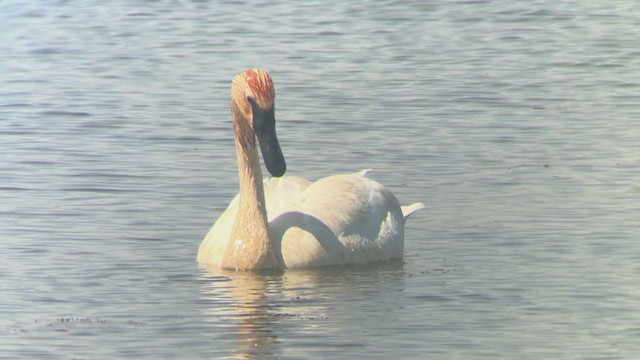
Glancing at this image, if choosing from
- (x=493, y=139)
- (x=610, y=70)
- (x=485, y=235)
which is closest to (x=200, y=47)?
(x=610, y=70)

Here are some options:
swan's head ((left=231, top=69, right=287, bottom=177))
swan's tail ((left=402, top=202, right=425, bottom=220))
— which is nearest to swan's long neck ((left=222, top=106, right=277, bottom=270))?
swan's head ((left=231, top=69, right=287, bottom=177))

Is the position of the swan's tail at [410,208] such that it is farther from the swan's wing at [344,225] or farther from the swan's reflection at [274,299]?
the swan's reflection at [274,299]

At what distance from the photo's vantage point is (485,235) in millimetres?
16062

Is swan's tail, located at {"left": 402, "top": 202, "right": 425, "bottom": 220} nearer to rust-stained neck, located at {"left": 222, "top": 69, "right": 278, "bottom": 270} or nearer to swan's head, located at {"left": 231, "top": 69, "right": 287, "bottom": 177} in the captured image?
rust-stained neck, located at {"left": 222, "top": 69, "right": 278, "bottom": 270}

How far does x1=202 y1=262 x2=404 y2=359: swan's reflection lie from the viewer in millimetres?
12933

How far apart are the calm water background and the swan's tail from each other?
0.23m

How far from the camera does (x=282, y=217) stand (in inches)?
615

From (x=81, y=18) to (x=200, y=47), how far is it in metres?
3.89

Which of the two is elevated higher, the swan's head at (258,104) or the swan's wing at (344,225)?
the swan's head at (258,104)

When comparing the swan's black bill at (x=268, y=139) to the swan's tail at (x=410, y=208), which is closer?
the swan's black bill at (x=268, y=139)

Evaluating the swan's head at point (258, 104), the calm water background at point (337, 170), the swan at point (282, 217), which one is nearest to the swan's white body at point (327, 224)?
the swan at point (282, 217)

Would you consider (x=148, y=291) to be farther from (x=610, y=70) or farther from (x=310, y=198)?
(x=610, y=70)

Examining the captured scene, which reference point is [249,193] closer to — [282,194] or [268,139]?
[268,139]

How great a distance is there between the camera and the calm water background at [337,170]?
1315 centimetres
